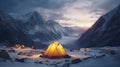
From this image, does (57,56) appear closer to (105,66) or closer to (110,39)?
(105,66)

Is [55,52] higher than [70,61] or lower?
higher

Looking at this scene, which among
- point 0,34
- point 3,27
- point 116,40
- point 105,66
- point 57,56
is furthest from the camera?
point 3,27

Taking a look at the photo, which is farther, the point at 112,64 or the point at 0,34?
the point at 0,34

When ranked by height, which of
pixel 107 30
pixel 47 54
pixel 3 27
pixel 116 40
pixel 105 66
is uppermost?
pixel 3 27

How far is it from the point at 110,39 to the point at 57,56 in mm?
78426

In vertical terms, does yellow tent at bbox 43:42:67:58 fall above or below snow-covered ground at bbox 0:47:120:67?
above

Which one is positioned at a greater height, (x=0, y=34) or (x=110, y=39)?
(x=0, y=34)

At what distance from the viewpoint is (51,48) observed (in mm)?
36781

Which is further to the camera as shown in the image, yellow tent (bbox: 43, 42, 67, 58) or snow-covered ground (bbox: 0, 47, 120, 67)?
yellow tent (bbox: 43, 42, 67, 58)

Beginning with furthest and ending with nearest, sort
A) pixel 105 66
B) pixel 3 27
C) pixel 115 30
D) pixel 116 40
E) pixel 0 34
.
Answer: pixel 3 27 < pixel 0 34 < pixel 115 30 < pixel 116 40 < pixel 105 66

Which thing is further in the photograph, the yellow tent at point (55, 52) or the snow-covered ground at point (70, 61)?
the yellow tent at point (55, 52)

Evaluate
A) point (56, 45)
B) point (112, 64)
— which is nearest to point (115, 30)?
point (56, 45)

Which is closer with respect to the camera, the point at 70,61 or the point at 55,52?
the point at 70,61

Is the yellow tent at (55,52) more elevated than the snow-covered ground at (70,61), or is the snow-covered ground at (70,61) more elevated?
the yellow tent at (55,52)
